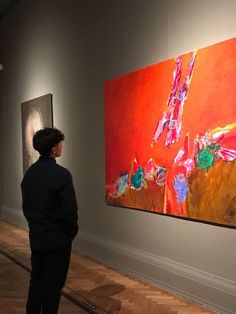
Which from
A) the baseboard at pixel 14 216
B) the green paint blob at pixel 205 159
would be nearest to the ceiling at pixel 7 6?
the baseboard at pixel 14 216

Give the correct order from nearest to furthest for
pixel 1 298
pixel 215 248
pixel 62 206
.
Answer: pixel 62 206, pixel 215 248, pixel 1 298

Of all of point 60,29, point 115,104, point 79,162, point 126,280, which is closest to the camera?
point 126,280

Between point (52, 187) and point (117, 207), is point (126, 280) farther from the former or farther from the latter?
point (52, 187)

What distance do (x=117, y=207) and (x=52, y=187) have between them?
2561mm

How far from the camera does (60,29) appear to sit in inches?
302

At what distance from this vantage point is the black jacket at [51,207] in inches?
141

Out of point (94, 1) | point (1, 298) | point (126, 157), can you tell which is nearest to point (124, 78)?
point (126, 157)

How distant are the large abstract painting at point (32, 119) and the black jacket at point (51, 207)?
4.47 metres

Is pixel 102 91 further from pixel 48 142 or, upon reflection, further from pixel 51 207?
pixel 51 207

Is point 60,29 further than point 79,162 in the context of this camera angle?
Yes

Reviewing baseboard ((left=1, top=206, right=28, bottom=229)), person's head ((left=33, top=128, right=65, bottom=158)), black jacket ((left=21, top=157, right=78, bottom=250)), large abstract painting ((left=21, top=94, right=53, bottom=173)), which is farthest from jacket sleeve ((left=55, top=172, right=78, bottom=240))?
baseboard ((left=1, top=206, right=28, bottom=229))

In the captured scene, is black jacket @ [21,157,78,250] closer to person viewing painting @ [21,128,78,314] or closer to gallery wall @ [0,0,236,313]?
person viewing painting @ [21,128,78,314]

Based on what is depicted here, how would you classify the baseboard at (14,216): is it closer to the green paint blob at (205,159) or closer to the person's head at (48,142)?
the green paint blob at (205,159)

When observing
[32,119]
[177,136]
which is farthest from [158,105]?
[32,119]
